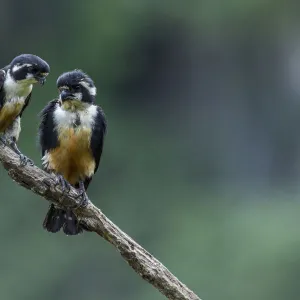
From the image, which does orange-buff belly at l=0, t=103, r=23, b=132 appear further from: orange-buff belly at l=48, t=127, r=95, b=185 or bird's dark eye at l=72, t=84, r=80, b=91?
bird's dark eye at l=72, t=84, r=80, b=91

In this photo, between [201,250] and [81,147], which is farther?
[201,250]

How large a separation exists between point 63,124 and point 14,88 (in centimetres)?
51

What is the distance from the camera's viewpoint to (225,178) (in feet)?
83.5

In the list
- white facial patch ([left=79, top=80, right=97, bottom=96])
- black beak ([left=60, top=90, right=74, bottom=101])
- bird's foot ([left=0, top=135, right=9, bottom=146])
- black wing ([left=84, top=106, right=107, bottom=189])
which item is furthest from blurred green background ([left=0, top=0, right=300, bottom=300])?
black beak ([left=60, top=90, right=74, bottom=101])

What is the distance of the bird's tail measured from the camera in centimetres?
1091

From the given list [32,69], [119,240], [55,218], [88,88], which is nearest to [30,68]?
[32,69]

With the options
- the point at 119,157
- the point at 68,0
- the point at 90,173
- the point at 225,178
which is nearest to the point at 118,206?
the point at 119,157

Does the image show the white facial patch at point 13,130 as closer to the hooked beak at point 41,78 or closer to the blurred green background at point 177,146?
the hooked beak at point 41,78

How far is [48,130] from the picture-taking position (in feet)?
35.8

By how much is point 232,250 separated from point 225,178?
3.17 m

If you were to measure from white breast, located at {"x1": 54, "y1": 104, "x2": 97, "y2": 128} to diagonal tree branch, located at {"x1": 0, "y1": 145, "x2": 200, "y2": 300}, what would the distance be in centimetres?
70

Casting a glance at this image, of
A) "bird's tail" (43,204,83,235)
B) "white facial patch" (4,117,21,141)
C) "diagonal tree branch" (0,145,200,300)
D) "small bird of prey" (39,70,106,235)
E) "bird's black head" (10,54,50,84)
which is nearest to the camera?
"diagonal tree branch" (0,145,200,300)

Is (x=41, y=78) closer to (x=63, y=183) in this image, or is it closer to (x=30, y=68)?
(x=30, y=68)

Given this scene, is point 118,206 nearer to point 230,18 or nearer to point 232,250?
point 232,250
